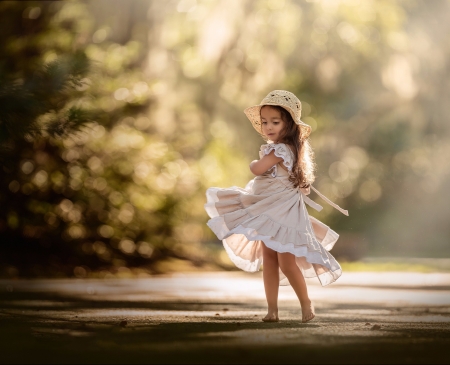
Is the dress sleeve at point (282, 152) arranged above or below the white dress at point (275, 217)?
above

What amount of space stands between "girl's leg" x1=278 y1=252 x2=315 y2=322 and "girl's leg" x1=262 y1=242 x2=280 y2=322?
0.09 meters

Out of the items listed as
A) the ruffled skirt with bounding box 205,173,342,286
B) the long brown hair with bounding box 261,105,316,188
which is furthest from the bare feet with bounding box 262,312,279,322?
the long brown hair with bounding box 261,105,316,188

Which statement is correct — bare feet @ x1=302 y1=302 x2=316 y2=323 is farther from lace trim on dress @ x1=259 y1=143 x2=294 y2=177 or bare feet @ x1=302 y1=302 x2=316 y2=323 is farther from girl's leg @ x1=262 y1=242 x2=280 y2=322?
lace trim on dress @ x1=259 y1=143 x2=294 y2=177

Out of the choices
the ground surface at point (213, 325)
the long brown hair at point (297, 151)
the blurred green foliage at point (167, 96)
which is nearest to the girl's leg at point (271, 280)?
the ground surface at point (213, 325)

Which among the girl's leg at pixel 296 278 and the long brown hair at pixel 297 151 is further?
the long brown hair at pixel 297 151

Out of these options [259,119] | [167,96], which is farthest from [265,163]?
[167,96]

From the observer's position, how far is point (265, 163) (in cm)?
495

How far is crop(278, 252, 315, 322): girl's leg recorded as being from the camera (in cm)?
487

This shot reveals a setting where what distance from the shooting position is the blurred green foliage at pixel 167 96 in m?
10.3

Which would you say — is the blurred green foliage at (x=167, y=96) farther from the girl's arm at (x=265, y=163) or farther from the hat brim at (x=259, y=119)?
the girl's arm at (x=265, y=163)

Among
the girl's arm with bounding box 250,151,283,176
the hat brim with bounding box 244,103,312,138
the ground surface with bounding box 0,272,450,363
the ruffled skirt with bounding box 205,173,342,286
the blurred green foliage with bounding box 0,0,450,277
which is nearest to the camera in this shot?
the ground surface with bounding box 0,272,450,363

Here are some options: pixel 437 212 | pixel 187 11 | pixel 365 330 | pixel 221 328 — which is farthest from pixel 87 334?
pixel 437 212

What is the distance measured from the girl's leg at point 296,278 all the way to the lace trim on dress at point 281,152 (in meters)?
0.48

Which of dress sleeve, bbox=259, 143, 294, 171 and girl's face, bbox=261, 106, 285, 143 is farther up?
girl's face, bbox=261, 106, 285, 143
